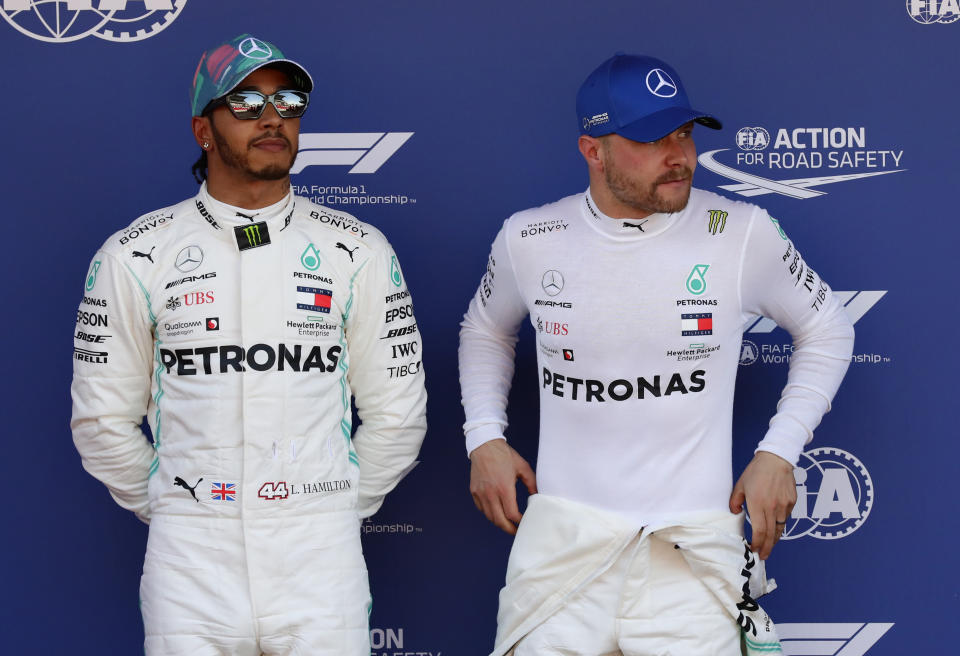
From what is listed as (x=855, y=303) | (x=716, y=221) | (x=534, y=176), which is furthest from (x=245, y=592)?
(x=855, y=303)

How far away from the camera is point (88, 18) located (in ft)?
9.74

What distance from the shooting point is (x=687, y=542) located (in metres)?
2.25

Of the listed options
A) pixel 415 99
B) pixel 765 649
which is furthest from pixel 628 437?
pixel 415 99

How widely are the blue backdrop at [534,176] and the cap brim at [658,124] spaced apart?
0.70 m

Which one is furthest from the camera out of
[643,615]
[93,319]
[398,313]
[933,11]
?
[933,11]

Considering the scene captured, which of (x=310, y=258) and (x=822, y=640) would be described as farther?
(x=822, y=640)

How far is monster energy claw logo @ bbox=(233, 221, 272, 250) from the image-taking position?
2.36 meters

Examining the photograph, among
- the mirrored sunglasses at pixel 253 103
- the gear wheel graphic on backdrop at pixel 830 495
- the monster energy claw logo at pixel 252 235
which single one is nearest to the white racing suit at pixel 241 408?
the monster energy claw logo at pixel 252 235

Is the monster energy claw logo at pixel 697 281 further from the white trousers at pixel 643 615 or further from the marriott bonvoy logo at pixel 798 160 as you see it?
the marriott bonvoy logo at pixel 798 160

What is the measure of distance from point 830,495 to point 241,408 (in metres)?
1.50

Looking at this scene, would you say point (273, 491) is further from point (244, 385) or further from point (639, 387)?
point (639, 387)

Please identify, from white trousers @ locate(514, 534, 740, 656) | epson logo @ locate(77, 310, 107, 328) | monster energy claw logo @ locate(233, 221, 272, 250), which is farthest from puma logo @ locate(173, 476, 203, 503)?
white trousers @ locate(514, 534, 740, 656)

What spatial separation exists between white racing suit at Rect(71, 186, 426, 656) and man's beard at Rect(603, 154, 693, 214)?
19.6 inches

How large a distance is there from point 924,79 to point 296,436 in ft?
5.72
